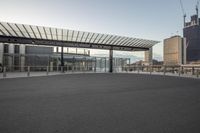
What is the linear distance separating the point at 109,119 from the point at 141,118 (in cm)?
72

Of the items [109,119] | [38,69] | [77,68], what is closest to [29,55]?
[38,69]

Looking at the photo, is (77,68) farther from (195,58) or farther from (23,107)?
(195,58)

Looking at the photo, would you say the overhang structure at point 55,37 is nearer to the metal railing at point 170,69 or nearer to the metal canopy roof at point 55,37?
the metal canopy roof at point 55,37

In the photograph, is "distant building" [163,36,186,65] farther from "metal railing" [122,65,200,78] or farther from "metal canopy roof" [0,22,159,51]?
"metal canopy roof" [0,22,159,51]

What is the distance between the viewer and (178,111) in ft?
13.8

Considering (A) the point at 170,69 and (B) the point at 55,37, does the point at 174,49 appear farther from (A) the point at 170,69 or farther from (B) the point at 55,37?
(B) the point at 55,37

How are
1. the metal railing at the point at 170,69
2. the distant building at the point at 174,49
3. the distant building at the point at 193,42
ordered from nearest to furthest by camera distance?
1. the metal railing at the point at 170,69
2. the distant building at the point at 174,49
3. the distant building at the point at 193,42

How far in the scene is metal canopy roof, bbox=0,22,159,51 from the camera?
60.6 ft

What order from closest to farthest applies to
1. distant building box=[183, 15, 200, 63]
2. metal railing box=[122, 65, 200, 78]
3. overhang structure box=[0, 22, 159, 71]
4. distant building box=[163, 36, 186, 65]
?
overhang structure box=[0, 22, 159, 71] < metal railing box=[122, 65, 200, 78] < distant building box=[163, 36, 186, 65] < distant building box=[183, 15, 200, 63]

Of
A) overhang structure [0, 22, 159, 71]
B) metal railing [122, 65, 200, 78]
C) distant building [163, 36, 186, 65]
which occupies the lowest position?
metal railing [122, 65, 200, 78]

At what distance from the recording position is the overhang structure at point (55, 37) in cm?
1845

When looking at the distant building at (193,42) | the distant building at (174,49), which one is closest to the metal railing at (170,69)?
the distant building at (174,49)

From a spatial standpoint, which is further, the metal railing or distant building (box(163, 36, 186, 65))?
distant building (box(163, 36, 186, 65))

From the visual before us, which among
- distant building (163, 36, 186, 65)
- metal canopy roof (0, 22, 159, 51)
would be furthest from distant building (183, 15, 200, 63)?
metal canopy roof (0, 22, 159, 51)
